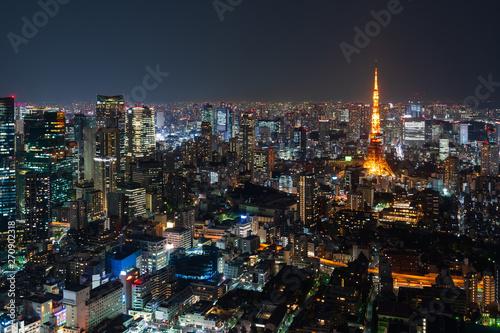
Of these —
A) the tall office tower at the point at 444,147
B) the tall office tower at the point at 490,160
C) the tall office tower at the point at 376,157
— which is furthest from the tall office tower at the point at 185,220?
the tall office tower at the point at 444,147

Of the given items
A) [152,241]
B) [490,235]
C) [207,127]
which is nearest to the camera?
[152,241]

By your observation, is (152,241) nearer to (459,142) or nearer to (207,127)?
(207,127)

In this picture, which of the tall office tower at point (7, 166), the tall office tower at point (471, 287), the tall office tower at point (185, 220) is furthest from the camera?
the tall office tower at point (7, 166)

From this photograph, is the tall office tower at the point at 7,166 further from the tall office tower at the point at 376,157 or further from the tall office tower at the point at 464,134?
the tall office tower at the point at 464,134

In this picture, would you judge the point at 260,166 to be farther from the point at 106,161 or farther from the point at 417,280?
the point at 417,280

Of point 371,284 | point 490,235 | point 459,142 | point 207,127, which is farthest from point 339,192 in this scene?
point 459,142

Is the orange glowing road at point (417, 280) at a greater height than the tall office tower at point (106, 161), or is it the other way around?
the tall office tower at point (106, 161)

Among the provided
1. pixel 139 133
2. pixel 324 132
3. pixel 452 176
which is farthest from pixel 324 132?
pixel 452 176
